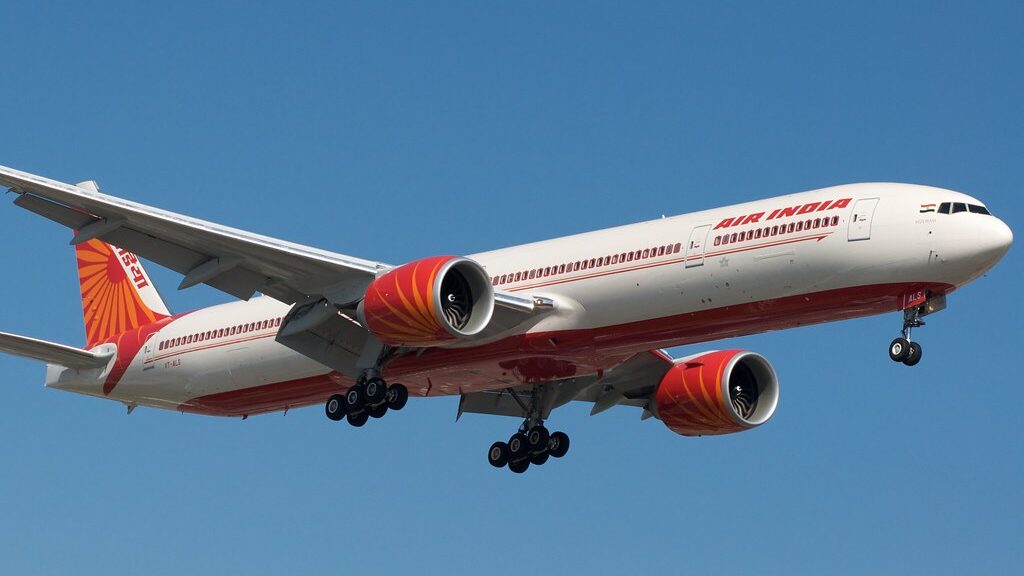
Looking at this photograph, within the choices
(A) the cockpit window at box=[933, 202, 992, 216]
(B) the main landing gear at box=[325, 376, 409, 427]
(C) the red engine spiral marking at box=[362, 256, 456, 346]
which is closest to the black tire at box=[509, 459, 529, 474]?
(B) the main landing gear at box=[325, 376, 409, 427]

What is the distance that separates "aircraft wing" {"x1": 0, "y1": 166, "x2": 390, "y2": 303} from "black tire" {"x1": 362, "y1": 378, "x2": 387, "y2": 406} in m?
2.32

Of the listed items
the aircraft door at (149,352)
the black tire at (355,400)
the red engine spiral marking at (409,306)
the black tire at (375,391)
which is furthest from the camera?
the aircraft door at (149,352)

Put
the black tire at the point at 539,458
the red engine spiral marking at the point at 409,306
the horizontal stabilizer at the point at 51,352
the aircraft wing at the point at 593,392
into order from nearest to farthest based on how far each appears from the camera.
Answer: the red engine spiral marking at the point at 409,306 < the horizontal stabilizer at the point at 51,352 < the aircraft wing at the point at 593,392 < the black tire at the point at 539,458

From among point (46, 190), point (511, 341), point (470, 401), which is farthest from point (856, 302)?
point (46, 190)

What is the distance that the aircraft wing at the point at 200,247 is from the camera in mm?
36531

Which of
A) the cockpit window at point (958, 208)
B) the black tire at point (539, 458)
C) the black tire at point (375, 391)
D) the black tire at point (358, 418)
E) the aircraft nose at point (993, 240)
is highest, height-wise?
the cockpit window at point (958, 208)

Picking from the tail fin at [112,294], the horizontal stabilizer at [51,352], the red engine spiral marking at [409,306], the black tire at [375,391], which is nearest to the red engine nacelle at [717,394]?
the black tire at [375,391]

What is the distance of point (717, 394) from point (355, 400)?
929 centimetres

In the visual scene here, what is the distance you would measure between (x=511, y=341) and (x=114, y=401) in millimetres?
13819

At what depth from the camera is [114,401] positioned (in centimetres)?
4569

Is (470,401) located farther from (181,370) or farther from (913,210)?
(913,210)

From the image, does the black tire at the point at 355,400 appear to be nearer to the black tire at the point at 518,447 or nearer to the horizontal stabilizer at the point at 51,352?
the black tire at the point at 518,447

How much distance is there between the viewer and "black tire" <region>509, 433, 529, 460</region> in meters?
43.2

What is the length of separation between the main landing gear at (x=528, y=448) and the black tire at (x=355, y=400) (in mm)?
5529
